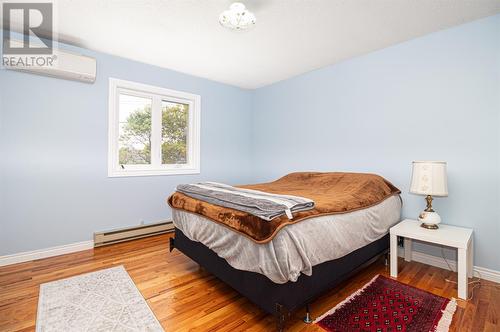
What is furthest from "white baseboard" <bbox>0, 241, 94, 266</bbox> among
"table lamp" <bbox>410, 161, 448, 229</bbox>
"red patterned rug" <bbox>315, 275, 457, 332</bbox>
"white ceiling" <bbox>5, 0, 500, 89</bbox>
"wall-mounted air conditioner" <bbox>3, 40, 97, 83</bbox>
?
"table lamp" <bbox>410, 161, 448, 229</bbox>

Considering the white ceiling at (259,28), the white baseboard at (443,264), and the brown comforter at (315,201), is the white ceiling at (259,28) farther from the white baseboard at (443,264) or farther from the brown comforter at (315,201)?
the white baseboard at (443,264)

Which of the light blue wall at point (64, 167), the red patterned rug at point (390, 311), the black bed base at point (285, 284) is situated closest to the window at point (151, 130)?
the light blue wall at point (64, 167)

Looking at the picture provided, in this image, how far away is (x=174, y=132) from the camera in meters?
3.74

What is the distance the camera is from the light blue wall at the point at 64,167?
248 centimetres

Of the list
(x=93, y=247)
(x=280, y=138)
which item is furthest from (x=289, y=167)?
(x=93, y=247)

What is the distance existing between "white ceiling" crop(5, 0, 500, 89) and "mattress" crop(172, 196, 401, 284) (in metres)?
1.77

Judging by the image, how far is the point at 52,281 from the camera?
2.12 meters

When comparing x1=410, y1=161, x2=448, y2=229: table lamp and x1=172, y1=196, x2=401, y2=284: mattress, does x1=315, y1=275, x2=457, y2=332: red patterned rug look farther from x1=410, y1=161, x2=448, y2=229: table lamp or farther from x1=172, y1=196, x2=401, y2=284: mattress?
x1=410, y1=161, x2=448, y2=229: table lamp

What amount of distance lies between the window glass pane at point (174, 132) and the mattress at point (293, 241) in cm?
164

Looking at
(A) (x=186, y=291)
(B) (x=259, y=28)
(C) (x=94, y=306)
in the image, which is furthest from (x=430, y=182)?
(C) (x=94, y=306)

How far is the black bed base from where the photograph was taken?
4.73 feet

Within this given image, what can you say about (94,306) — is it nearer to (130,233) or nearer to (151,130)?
(130,233)

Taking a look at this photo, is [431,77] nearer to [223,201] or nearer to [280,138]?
[280,138]

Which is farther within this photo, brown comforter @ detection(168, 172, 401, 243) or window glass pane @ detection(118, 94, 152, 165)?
window glass pane @ detection(118, 94, 152, 165)
